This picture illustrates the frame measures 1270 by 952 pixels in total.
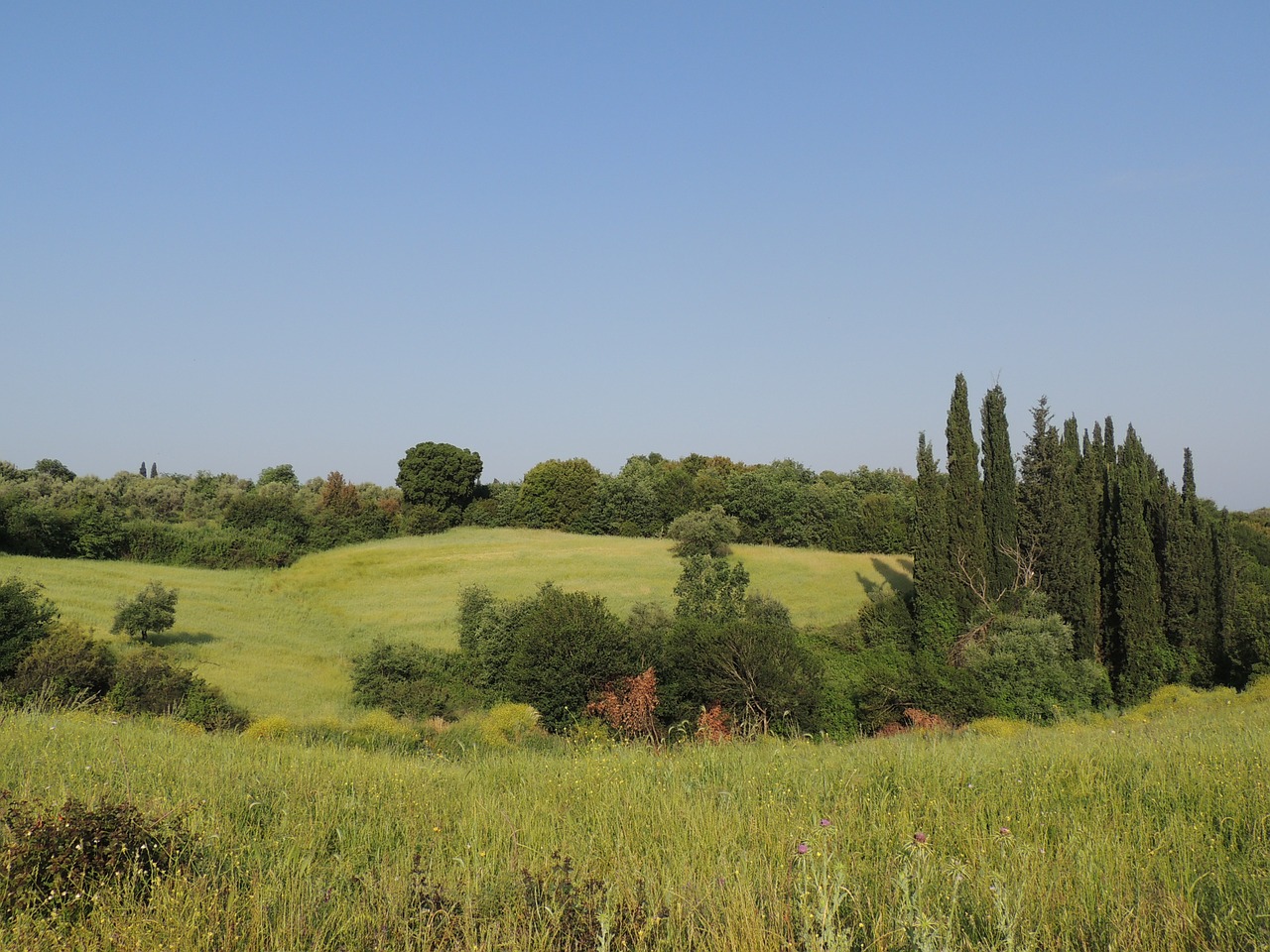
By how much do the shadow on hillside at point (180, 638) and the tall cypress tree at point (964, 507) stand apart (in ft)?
126

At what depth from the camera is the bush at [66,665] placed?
2448 cm

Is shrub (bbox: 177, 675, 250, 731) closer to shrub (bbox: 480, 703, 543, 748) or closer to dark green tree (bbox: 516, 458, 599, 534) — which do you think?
shrub (bbox: 480, 703, 543, 748)

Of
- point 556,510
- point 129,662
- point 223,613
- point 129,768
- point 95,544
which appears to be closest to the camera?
point 129,768

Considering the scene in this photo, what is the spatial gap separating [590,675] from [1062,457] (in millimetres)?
26612

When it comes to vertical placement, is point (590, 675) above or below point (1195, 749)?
below

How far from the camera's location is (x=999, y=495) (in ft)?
141

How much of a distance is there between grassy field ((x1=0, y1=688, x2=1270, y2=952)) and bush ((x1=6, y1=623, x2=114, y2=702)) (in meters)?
21.6

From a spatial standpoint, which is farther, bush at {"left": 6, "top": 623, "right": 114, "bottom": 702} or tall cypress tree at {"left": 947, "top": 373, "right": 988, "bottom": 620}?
tall cypress tree at {"left": 947, "top": 373, "right": 988, "bottom": 620}

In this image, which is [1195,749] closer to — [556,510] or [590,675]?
[590,675]

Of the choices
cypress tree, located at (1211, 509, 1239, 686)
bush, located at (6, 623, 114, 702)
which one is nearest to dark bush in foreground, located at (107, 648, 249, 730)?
bush, located at (6, 623, 114, 702)

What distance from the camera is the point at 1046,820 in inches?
185

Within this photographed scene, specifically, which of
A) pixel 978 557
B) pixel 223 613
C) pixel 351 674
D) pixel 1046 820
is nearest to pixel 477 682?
pixel 351 674

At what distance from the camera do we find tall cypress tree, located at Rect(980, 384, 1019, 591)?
42.1 metres

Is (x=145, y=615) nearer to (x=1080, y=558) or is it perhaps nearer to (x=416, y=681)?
(x=416, y=681)
